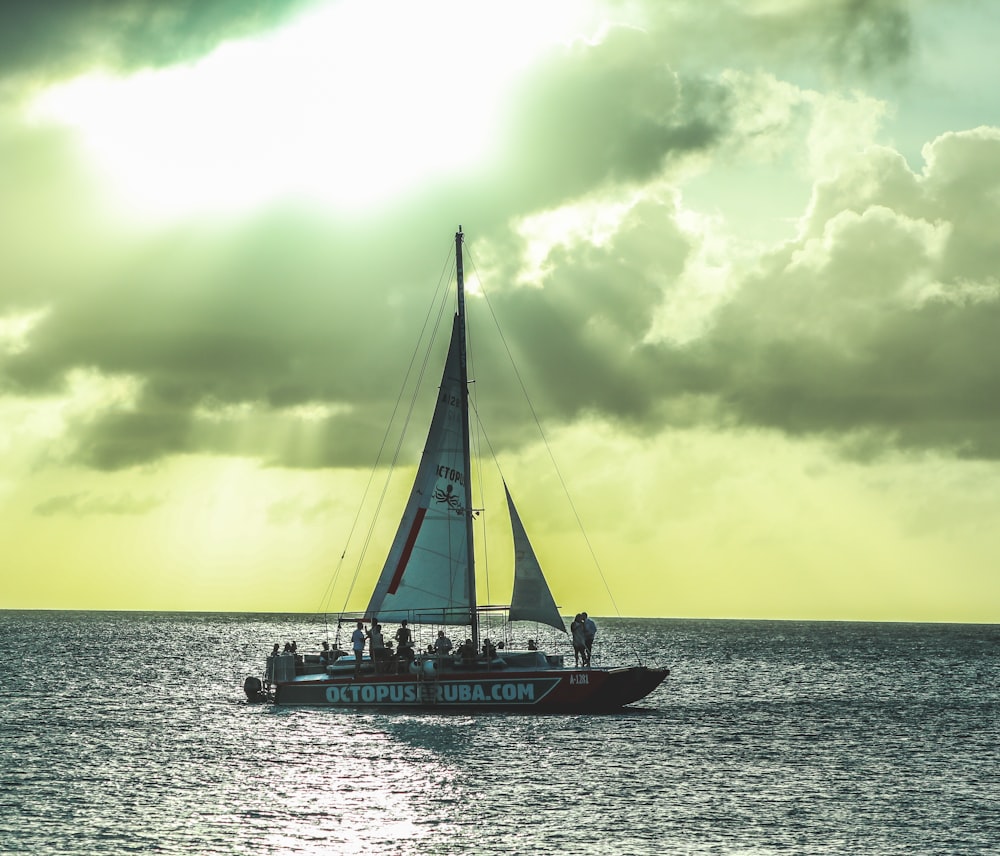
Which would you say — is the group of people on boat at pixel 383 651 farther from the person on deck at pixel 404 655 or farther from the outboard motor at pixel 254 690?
the outboard motor at pixel 254 690

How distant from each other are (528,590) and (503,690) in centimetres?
407

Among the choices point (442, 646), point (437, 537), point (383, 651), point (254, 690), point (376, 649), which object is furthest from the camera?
point (254, 690)

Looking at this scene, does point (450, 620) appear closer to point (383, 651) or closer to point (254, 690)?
point (383, 651)

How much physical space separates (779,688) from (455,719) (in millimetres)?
39337

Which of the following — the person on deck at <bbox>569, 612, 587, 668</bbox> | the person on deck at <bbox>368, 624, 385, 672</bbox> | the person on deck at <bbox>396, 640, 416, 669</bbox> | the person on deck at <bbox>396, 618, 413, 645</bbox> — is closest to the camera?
the person on deck at <bbox>569, 612, 587, 668</bbox>

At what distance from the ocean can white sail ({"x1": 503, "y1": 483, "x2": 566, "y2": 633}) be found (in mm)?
4114

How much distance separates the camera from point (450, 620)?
168 ft

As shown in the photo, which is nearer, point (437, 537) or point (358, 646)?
point (358, 646)

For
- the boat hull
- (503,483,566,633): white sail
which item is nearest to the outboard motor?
the boat hull

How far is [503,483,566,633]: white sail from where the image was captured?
50.6 meters

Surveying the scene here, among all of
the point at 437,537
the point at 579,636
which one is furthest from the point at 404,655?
the point at 579,636

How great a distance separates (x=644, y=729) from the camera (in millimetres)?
51156

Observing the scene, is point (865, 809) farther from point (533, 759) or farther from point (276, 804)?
point (276, 804)

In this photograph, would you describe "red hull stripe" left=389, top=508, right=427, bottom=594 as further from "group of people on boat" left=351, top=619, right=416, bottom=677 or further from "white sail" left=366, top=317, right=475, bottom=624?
"group of people on boat" left=351, top=619, right=416, bottom=677
